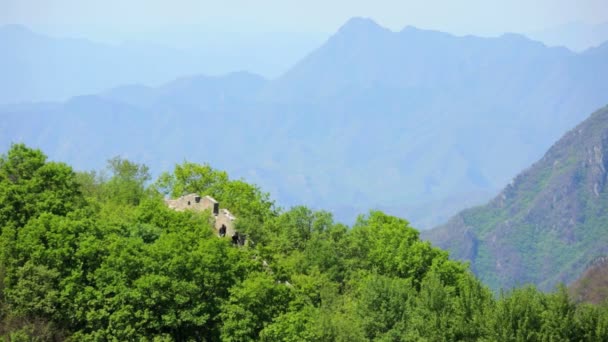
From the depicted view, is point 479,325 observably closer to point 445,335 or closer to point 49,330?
point 445,335

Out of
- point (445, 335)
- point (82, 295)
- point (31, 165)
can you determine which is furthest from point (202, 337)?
point (31, 165)

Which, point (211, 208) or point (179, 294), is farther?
point (211, 208)

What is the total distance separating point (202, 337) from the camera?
45.2m

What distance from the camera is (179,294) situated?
44.2 meters

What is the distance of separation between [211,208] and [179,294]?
71.3ft

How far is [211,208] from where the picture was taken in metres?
65.6

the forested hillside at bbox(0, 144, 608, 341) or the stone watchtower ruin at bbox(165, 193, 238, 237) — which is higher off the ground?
the stone watchtower ruin at bbox(165, 193, 238, 237)

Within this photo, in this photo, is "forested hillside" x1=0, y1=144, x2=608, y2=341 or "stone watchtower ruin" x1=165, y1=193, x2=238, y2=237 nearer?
"forested hillside" x1=0, y1=144, x2=608, y2=341

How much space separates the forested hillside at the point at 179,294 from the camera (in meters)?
42.7

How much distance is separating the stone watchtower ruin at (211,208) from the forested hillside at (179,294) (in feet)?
19.0

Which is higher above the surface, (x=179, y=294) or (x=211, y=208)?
(x=211, y=208)

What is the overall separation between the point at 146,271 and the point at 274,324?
24.3ft

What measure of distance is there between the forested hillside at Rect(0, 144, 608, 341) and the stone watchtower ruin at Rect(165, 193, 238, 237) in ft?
19.0

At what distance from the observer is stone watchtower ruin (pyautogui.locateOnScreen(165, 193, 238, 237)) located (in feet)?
211
